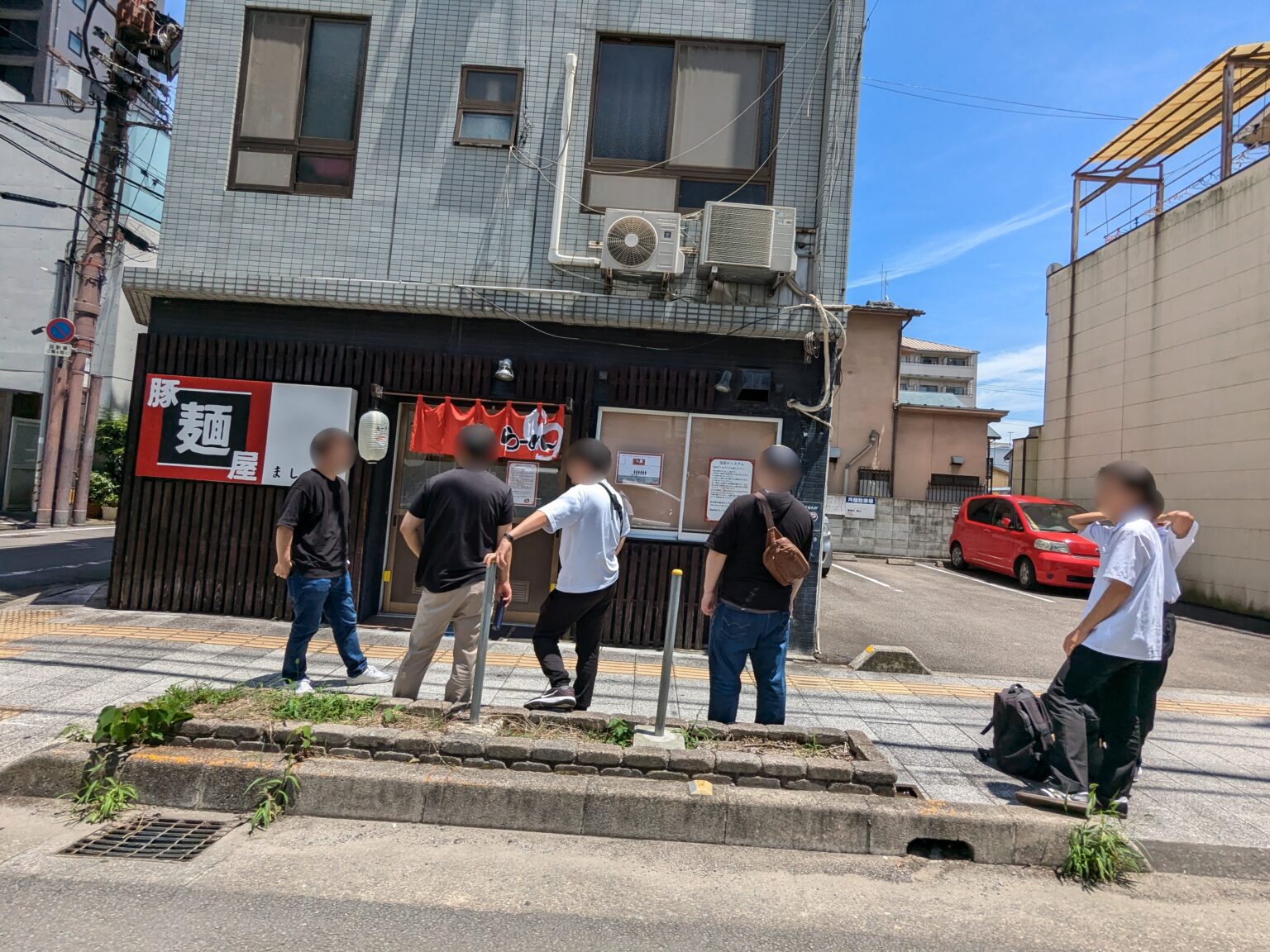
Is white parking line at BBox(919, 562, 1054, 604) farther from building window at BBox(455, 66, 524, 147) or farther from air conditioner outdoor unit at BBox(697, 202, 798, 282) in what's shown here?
building window at BBox(455, 66, 524, 147)

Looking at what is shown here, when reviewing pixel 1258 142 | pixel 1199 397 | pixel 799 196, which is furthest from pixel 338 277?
pixel 1258 142

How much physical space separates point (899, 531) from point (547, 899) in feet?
58.3

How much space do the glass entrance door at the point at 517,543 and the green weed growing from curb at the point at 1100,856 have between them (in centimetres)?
547

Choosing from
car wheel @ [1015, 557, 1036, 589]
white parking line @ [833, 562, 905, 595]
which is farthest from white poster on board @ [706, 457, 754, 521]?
car wheel @ [1015, 557, 1036, 589]

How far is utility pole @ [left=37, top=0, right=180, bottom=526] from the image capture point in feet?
49.2

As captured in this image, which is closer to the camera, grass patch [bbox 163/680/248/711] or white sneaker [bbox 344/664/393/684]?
grass patch [bbox 163/680/248/711]

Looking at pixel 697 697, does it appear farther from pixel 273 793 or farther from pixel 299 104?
pixel 299 104

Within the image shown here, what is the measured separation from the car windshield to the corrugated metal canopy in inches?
302

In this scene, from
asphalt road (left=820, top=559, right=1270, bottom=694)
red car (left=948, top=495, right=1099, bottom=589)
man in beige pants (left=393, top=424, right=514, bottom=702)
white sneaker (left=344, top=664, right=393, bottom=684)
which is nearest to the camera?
man in beige pants (left=393, top=424, right=514, bottom=702)

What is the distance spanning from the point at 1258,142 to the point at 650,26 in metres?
12.3

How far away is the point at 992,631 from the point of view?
10164 mm

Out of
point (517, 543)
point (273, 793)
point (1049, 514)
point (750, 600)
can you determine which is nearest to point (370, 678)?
point (273, 793)

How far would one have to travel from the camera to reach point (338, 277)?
26.7ft

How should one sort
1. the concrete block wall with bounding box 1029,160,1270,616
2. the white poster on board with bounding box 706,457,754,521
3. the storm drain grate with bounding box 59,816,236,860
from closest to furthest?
the storm drain grate with bounding box 59,816,236,860
the white poster on board with bounding box 706,457,754,521
the concrete block wall with bounding box 1029,160,1270,616
